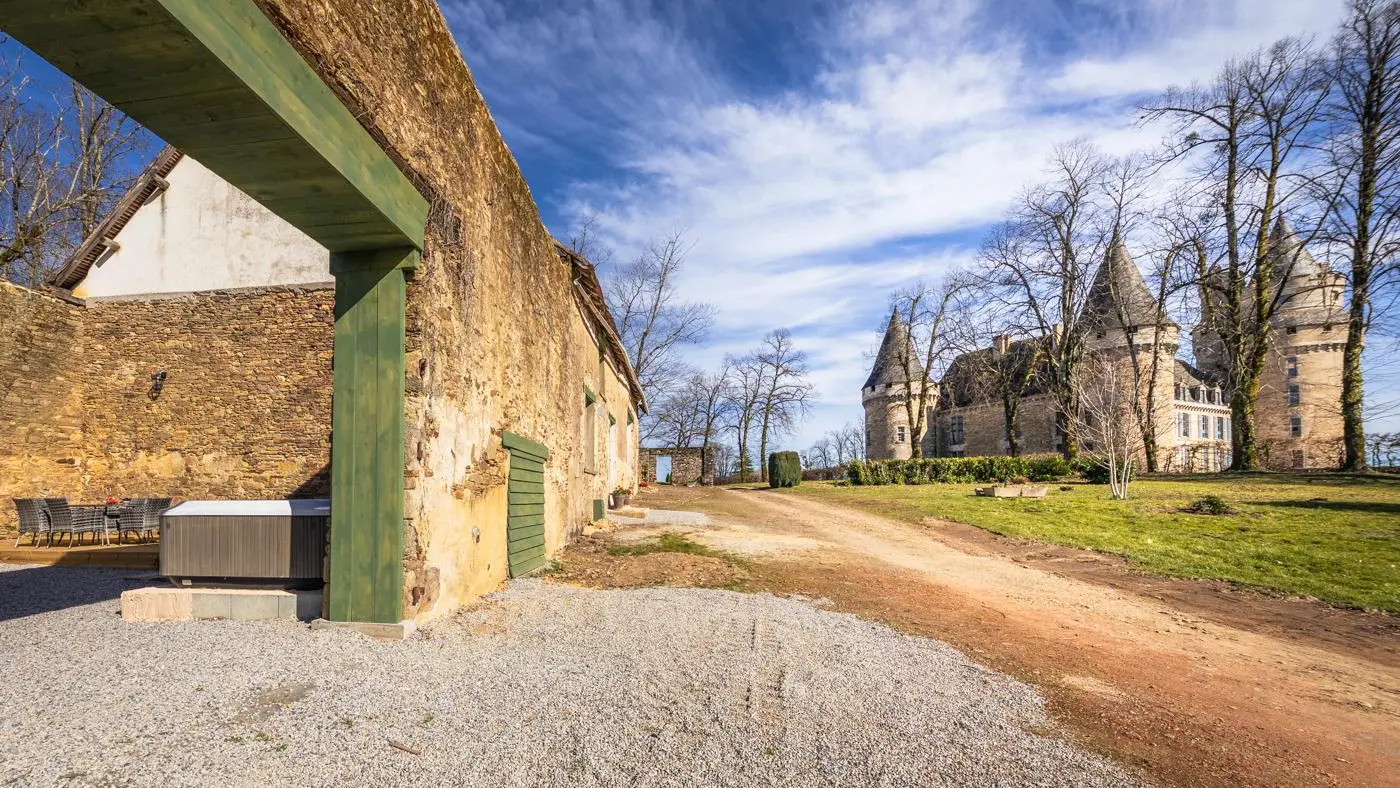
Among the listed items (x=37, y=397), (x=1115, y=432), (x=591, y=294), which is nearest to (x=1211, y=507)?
(x=1115, y=432)

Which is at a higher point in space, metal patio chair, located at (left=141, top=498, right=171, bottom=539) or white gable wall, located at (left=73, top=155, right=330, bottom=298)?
white gable wall, located at (left=73, top=155, right=330, bottom=298)

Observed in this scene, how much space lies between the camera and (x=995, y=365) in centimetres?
3416

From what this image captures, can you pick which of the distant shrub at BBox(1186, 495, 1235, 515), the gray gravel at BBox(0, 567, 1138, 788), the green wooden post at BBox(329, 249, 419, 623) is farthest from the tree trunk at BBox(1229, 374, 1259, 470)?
the green wooden post at BBox(329, 249, 419, 623)

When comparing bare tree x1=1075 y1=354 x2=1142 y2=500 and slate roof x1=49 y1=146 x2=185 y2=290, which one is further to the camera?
bare tree x1=1075 y1=354 x2=1142 y2=500

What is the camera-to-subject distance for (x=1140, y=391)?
25.5 m

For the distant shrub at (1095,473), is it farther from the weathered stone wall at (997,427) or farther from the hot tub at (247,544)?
the hot tub at (247,544)

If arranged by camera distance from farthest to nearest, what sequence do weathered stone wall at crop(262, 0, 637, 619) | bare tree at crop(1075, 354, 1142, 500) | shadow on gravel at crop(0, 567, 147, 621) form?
bare tree at crop(1075, 354, 1142, 500) → shadow on gravel at crop(0, 567, 147, 621) → weathered stone wall at crop(262, 0, 637, 619)

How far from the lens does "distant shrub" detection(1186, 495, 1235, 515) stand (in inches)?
448

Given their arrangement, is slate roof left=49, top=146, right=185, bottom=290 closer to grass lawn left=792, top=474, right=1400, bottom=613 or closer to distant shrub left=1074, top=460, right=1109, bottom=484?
grass lawn left=792, top=474, right=1400, bottom=613

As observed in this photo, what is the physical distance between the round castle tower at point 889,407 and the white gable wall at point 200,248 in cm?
3510

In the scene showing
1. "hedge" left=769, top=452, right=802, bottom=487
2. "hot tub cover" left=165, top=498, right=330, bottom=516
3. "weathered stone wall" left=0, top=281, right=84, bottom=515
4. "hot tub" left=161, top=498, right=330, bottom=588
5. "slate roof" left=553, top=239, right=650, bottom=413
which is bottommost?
"hedge" left=769, top=452, right=802, bottom=487

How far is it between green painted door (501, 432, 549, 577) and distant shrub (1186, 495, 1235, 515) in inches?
475

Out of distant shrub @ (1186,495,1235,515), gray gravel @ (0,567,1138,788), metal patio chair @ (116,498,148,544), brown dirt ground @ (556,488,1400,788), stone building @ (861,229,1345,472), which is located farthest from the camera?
stone building @ (861,229,1345,472)

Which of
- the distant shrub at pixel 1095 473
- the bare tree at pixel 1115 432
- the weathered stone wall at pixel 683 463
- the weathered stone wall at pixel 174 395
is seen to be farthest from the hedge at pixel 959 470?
the weathered stone wall at pixel 174 395
